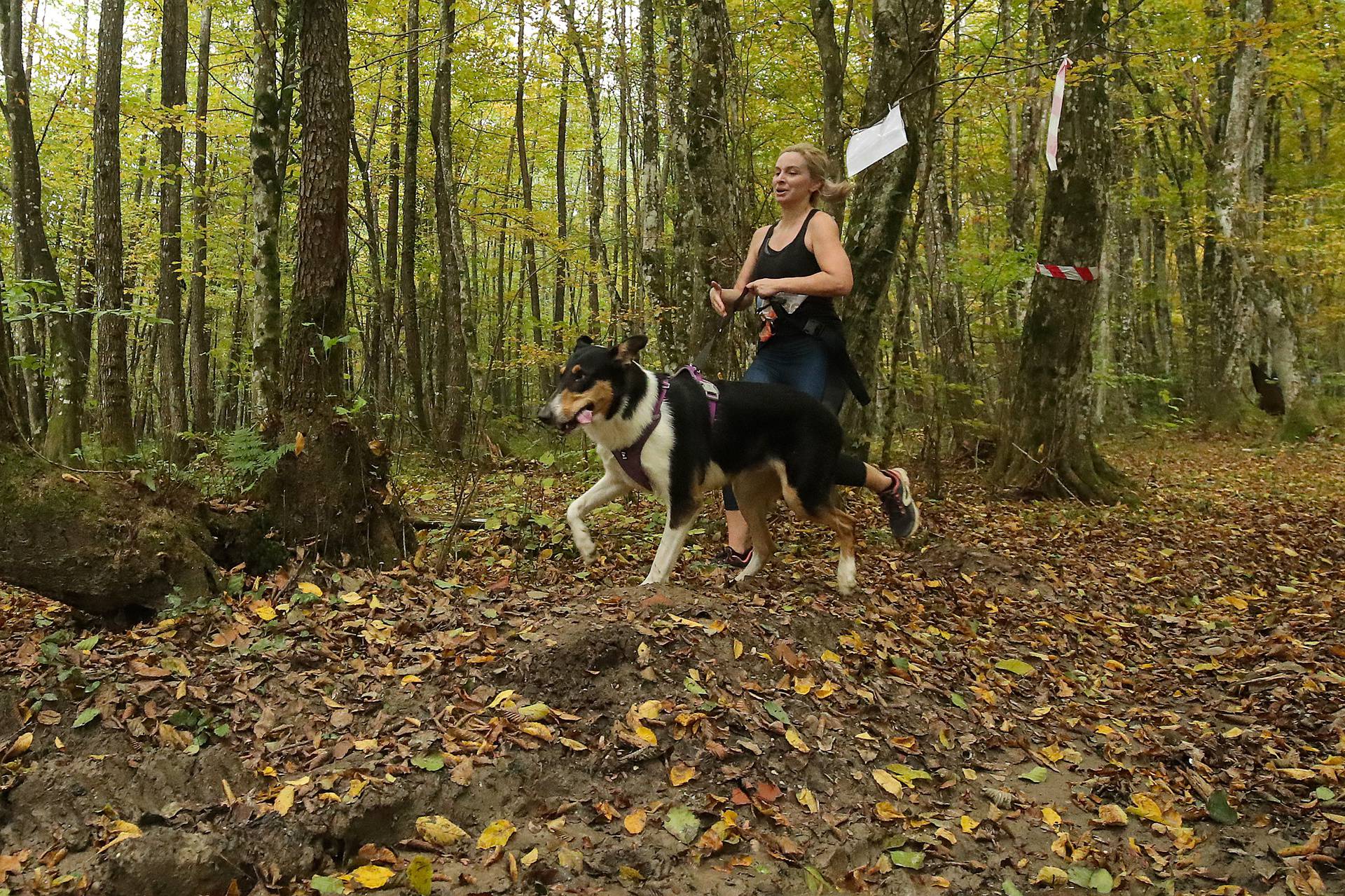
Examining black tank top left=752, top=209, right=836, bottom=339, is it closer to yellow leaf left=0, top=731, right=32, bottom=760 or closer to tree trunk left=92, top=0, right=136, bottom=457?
yellow leaf left=0, top=731, right=32, bottom=760

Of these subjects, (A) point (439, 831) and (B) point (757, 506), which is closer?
(A) point (439, 831)

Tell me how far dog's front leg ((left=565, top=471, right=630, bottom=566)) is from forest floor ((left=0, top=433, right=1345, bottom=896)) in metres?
0.28

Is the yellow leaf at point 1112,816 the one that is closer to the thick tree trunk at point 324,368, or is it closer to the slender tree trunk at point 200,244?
the thick tree trunk at point 324,368

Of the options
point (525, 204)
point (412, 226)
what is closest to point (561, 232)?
point (525, 204)

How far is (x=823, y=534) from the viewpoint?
724 centimetres

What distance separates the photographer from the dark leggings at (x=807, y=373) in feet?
17.7

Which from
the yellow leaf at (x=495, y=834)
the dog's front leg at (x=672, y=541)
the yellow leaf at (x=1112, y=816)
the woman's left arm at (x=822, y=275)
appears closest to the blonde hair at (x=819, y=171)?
the woman's left arm at (x=822, y=275)

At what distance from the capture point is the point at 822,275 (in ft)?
16.2

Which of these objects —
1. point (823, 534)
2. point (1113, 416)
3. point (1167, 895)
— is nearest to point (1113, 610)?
point (823, 534)

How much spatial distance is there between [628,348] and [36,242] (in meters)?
9.61

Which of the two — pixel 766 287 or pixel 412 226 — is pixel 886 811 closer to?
pixel 766 287

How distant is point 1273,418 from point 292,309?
20619 millimetres

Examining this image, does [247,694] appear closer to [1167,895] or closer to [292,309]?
[292,309]

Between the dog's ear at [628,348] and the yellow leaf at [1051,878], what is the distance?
3.05 meters
